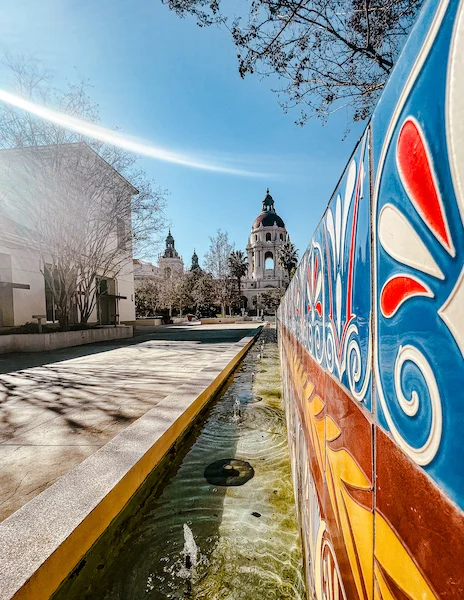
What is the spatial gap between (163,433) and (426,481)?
9.48ft

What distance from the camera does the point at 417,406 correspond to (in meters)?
0.57

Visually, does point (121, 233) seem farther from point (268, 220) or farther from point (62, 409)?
point (268, 220)

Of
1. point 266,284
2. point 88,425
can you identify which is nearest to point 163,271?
point 266,284

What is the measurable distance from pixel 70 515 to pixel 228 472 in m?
1.66

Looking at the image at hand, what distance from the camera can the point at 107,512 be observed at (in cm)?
208

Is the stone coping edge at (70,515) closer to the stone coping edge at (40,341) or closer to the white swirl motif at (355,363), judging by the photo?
the white swirl motif at (355,363)

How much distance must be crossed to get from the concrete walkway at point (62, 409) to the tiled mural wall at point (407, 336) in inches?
92.0

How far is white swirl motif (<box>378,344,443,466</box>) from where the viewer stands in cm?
51

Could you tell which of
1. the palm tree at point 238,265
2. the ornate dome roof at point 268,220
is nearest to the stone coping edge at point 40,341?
the palm tree at point 238,265

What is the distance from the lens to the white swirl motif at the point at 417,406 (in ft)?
1.67

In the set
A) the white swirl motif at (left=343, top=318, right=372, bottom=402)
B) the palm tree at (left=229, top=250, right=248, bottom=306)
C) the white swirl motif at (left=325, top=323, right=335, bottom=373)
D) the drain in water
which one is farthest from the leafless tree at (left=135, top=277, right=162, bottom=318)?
the white swirl motif at (left=343, top=318, right=372, bottom=402)

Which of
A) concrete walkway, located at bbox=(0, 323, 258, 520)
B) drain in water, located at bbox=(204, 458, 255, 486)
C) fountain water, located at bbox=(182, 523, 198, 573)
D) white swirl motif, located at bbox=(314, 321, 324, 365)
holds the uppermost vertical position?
white swirl motif, located at bbox=(314, 321, 324, 365)

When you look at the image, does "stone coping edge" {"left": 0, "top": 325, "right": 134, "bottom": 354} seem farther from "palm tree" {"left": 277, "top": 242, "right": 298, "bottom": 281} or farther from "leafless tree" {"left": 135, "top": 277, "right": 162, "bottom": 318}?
"palm tree" {"left": 277, "top": 242, "right": 298, "bottom": 281}

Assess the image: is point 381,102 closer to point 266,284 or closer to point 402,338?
point 402,338
